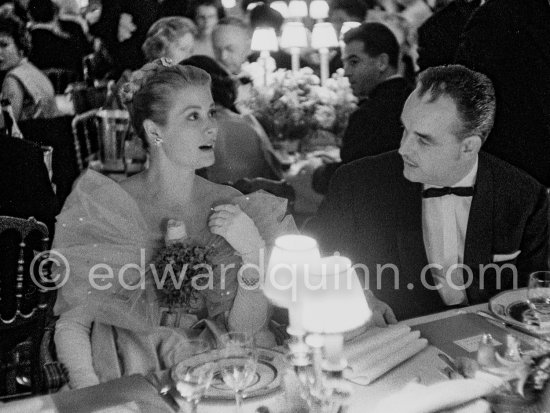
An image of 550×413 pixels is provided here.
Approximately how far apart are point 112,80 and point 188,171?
3.10 m

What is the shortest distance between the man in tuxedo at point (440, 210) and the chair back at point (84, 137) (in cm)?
275

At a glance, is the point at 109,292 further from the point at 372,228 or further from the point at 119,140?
the point at 119,140

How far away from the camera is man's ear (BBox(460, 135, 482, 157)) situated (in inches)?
98.0

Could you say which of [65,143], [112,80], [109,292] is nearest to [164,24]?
[112,80]

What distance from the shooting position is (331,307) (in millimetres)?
1510

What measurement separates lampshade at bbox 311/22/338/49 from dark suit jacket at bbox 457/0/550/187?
229cm

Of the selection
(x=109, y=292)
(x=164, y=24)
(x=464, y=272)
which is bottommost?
(x=464, y=272)

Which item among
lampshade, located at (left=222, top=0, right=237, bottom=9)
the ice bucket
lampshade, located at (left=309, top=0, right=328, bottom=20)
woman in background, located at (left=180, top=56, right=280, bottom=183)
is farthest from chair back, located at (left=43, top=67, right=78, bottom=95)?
lampshade, located at (left=309, top=0, right=328, bottom=20)

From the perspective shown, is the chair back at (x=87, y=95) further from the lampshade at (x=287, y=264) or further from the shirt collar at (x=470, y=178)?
the lampshade at (x=287, y=264)

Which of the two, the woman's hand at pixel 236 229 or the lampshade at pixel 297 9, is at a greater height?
the lampshade at pixel 297 9

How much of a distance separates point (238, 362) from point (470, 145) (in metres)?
1.33

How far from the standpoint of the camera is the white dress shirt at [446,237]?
8.43 feet

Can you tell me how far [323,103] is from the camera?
4.37 m

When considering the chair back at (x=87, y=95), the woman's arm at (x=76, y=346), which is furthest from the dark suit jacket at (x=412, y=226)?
the chair back at (x=87, y=95)
